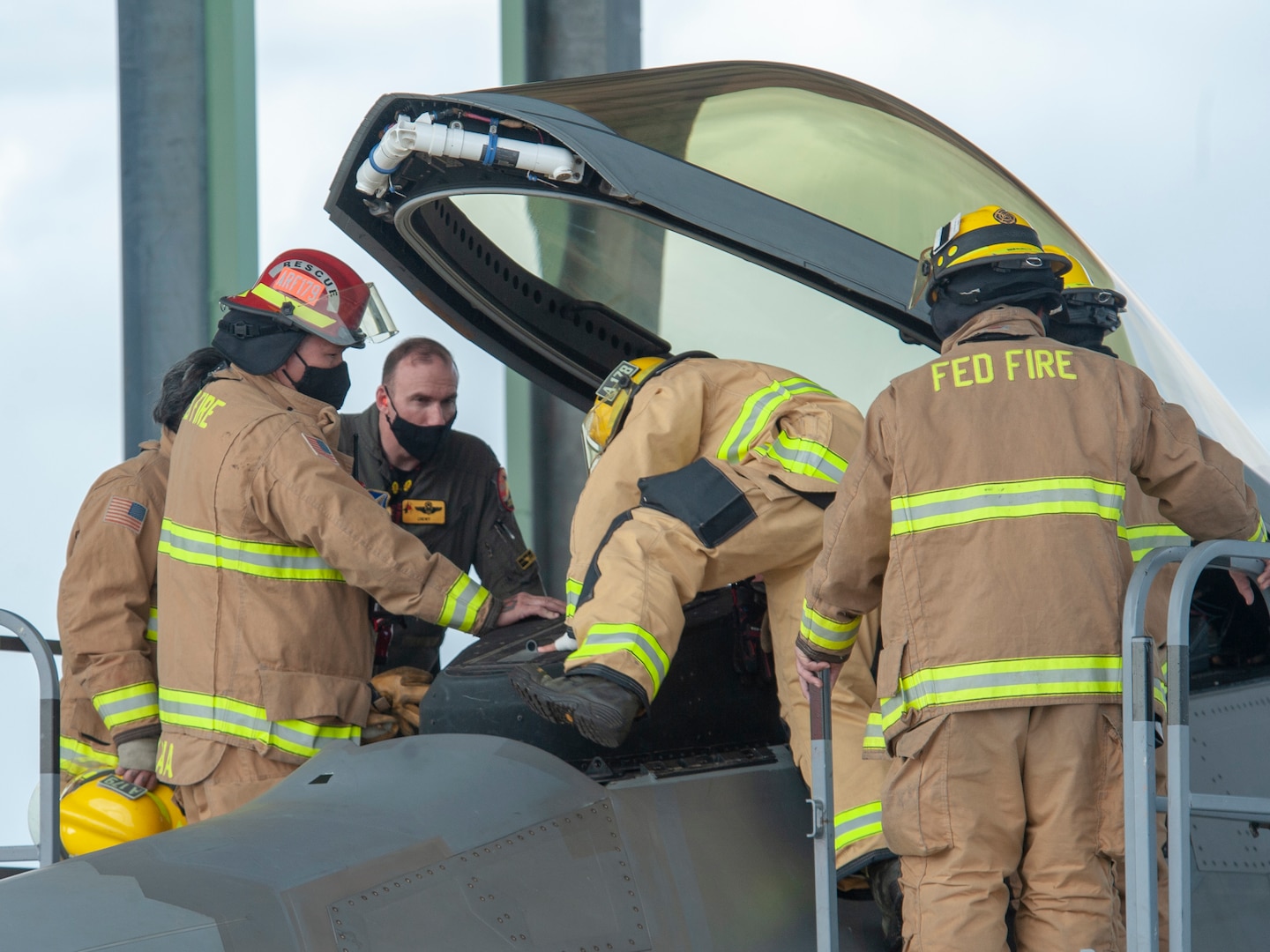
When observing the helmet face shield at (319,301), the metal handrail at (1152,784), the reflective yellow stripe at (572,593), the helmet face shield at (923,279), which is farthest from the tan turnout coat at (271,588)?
the metal handrail at (1152,784)

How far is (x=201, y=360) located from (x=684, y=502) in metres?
2.11

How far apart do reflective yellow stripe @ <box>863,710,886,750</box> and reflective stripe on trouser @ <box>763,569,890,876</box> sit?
190mm

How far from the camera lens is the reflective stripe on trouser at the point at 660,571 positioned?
2.87 meters

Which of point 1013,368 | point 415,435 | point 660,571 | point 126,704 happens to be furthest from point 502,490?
point 1013,368

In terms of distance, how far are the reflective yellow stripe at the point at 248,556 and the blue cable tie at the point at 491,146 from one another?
117 cm

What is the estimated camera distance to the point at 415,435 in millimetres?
4617

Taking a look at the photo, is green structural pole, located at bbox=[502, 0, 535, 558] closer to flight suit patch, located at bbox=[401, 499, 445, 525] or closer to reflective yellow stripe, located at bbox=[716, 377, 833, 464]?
flight suit patch, located at bbox=[401, 499, 445, 525]

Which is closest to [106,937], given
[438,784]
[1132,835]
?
[438,784]

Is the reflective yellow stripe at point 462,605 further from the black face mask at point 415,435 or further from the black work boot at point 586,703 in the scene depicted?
the black face mask at point 415,435

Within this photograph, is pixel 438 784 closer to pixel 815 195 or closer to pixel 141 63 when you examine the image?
pixel 815 195

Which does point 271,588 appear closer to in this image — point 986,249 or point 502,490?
point 502,490

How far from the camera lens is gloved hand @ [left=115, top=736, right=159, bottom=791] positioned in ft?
12.5

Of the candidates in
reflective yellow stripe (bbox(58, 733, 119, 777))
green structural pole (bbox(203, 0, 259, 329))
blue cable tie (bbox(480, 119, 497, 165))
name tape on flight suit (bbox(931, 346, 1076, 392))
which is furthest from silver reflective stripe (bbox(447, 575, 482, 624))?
green structural pole (bbox(203, 0, 259, 329))

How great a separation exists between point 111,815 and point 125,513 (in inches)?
38.0
